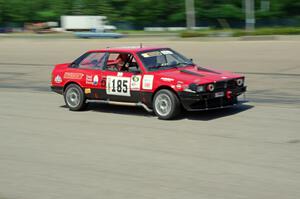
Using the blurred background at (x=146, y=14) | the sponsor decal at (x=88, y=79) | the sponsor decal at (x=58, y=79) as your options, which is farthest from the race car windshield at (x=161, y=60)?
the blurred background at (x=146, y=14)

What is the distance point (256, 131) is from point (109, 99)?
3.38m

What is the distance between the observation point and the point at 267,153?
762 cm

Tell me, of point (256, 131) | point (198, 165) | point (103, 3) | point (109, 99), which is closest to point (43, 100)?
point (109, 99)

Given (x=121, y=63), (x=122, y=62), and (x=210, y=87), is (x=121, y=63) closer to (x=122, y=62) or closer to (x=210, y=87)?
(x=122, y=62)

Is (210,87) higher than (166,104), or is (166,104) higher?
(210,87)

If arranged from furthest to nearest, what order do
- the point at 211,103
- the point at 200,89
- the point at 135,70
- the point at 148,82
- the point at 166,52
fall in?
the point at 166,52 → the point at 135,70 → the point at 148,82 → the point at 211,103 → the point at 200,89

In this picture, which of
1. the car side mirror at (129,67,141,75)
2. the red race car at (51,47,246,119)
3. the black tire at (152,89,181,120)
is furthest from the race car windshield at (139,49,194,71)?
the black tire at (152,89,181,120)

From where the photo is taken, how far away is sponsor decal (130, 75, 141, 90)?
10695mm

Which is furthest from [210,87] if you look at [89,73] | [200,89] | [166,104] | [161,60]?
[89,73]

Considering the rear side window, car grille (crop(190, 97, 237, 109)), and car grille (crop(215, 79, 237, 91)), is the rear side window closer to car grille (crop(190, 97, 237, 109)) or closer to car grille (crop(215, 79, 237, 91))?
car grille (crop(190, 97, 237, 109))

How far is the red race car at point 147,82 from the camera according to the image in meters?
10.1

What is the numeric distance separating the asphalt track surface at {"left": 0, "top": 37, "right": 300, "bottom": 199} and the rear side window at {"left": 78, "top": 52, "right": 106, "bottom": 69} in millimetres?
961

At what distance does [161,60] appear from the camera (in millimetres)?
10977

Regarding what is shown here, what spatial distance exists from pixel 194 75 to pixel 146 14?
6279 cm
